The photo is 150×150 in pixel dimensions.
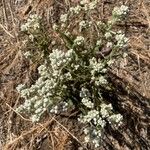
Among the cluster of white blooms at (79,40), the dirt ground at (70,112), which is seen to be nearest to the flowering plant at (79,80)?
the cluster of white blooms at (79,40)

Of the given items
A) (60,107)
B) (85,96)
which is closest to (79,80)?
(85,96)

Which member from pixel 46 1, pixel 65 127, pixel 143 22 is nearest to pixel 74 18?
pixel 46 1

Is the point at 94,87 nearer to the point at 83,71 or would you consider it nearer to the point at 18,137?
the point at 83,71

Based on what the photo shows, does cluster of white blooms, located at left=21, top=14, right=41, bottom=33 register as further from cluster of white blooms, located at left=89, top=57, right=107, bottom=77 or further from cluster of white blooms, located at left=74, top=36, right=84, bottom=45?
cluster of white blooms, located at left=89, top=57, right=107, bottom=77

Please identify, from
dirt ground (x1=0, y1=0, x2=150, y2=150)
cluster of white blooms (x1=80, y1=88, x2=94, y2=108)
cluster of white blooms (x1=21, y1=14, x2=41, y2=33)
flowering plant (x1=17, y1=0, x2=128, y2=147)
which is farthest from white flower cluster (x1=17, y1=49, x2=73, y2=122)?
dirt ground (x1=0, y1=0, x2=150, y2=150)

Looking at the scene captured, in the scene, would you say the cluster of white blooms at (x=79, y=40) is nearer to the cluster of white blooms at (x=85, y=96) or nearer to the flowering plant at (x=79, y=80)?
the flowering plant at (x=79, y=80)
